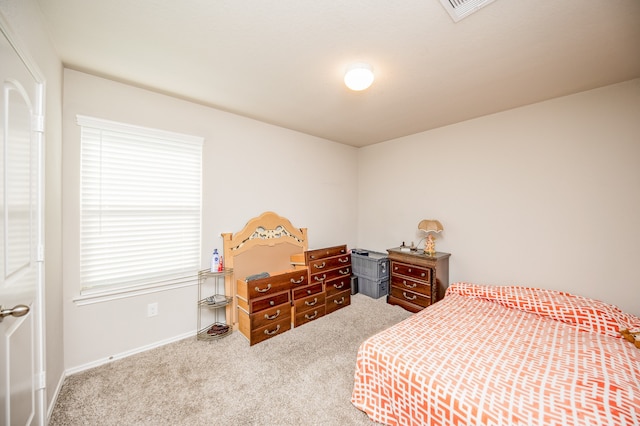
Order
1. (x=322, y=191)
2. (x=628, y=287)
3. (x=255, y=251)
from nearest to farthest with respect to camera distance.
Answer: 1. (x=628, y=287)
2. (x=255, y=251)
3. (x=322, y=191)

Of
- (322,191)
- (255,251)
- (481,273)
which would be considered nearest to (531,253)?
(481,273)

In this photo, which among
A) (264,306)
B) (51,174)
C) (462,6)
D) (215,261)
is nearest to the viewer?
(462,6)

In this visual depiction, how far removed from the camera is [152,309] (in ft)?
7.68

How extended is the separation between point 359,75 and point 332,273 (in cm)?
241

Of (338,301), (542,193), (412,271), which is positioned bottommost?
(338,301)

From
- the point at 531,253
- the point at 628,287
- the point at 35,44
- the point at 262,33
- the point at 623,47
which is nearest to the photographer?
the point at 35,44

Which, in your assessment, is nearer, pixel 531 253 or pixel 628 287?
pixel 628 287

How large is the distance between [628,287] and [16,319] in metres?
4.30

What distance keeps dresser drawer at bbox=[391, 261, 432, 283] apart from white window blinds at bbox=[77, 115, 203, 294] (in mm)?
2535

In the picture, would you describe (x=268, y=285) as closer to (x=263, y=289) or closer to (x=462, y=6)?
(x=263, y=289)

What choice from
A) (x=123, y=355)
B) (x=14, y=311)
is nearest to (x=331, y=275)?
(x=123, y=355)

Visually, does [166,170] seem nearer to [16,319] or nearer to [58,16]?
[58,16]

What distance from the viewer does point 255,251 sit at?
9.65 ft

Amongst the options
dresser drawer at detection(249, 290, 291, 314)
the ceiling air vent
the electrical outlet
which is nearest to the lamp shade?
dresser drawer at detection(249, 290, 291, 314)
